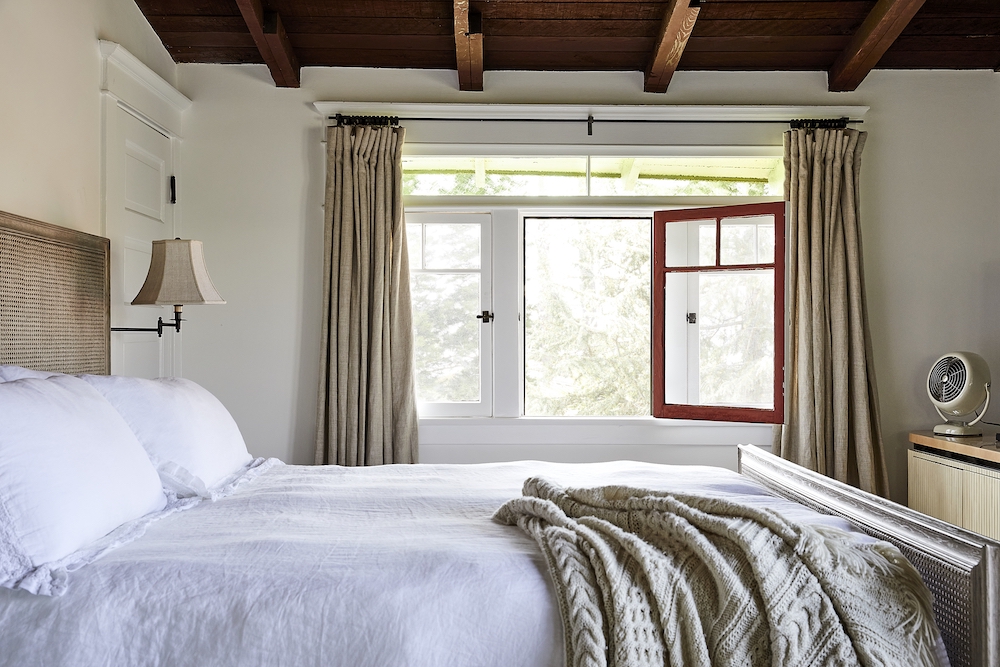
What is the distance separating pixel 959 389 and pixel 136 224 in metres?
3.94

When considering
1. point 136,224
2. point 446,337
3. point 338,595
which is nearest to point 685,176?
point 446,337

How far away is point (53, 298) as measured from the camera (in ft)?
8.41

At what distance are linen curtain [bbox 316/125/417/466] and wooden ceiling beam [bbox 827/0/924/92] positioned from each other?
7.57 feet

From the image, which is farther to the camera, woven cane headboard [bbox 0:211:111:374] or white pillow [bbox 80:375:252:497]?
woven cane headboard [bbox 0:211:111:374]

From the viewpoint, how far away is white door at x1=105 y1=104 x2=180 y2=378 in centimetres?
310

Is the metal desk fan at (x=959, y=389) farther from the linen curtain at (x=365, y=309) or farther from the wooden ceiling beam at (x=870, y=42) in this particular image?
the linen curtain at (x=365, y=309)

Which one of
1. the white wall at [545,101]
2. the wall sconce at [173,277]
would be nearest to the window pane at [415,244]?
the white wall at [545,101]

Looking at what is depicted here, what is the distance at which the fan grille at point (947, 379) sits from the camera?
330 cm

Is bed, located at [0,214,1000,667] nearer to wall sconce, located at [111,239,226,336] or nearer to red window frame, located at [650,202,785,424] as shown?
wall sconce, located at [111,239,226,336]

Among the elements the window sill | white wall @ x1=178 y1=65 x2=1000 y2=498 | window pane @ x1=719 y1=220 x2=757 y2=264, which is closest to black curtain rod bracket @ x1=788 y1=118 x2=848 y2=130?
white wall @ x1=178 y1=65 x2=1000 y2=498

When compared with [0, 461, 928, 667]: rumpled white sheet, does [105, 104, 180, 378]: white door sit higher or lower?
higher

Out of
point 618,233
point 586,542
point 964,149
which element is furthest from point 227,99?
point 964,149

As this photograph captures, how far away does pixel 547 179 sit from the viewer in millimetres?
3863

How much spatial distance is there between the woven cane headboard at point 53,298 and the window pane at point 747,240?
2.92 meters
